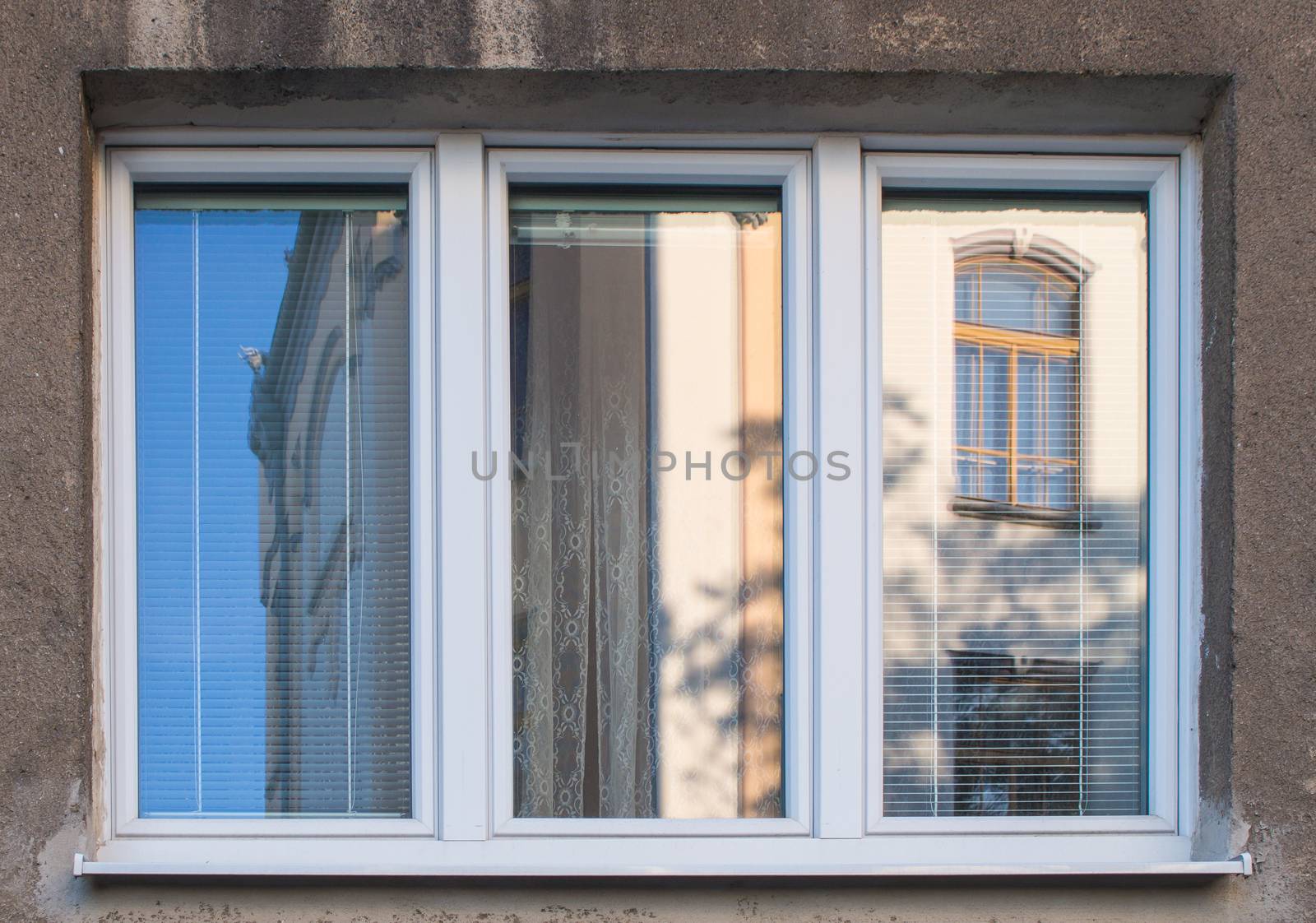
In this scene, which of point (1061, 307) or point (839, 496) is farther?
point (1061, 307)

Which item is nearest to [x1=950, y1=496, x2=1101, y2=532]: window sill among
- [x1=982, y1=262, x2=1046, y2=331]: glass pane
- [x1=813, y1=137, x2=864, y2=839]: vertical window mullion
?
[x1=813, y1=137, x2=864, y2=839]: vertical window mullion

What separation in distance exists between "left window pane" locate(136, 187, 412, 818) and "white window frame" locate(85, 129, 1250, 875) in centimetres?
6

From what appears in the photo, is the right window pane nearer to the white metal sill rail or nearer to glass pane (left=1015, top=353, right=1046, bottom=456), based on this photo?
glass pane (left=1015, top=353, right=1046, bottom=456)

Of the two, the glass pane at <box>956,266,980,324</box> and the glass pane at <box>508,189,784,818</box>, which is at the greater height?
the glass pane at <box>956,266,980,324</box>

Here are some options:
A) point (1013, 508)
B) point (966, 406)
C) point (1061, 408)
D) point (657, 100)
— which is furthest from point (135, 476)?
point (1061, 408)

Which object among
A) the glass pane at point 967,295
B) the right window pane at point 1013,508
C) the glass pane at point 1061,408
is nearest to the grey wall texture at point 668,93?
the right window pane at point 1013,508

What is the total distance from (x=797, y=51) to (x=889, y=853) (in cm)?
191

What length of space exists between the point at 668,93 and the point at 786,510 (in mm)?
1045

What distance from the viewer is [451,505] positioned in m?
2.55

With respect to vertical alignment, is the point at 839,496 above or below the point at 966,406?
below

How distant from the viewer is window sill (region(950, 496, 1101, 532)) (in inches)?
106

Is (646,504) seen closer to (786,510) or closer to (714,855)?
(786,510)

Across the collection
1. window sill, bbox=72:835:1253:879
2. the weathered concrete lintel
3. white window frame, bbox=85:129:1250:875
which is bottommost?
window sill, bbox=72:835:1253:879

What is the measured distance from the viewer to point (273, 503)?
266cm
